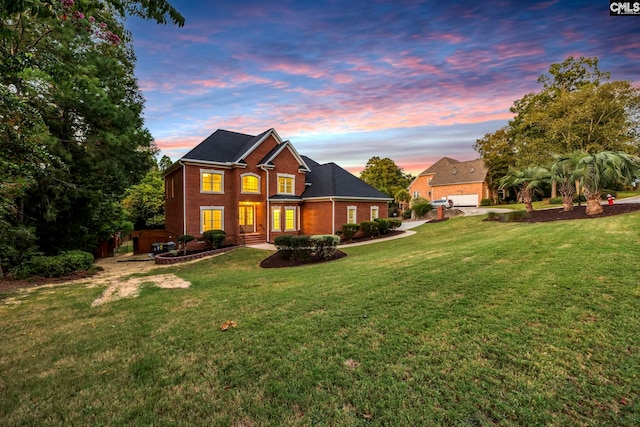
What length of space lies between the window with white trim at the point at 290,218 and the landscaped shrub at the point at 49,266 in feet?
41.4

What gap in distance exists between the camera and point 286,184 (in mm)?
22406

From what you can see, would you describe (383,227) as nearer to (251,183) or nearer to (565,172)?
(251,183)

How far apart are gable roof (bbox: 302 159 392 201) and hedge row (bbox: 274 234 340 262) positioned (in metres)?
7.98

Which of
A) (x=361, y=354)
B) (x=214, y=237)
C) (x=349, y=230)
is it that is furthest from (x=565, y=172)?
(x=214, y=237)

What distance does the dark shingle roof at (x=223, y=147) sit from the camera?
63.9 ft

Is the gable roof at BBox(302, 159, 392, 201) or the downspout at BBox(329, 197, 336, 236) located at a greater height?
the gable roof at BBox(302, 159, 392, 201)

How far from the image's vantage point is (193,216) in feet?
61.1

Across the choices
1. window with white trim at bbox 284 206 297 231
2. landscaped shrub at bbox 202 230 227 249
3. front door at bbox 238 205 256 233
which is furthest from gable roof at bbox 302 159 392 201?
landscaped shrub at bbox 202 230 227 249

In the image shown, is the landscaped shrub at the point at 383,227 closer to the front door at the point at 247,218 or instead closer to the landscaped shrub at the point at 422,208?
the front door at the point at 247,218

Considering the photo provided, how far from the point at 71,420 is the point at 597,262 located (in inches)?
368

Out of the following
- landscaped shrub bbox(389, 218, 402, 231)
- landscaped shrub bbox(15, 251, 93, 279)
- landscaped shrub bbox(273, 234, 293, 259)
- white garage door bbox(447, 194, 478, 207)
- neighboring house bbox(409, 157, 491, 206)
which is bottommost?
landscaped shrub bbox(15, 251, 93, 279)

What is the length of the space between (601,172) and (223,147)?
22.4m

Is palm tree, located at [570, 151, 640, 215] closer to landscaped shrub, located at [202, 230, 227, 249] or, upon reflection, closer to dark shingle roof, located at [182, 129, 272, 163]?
dark shingle roof, located at [182, 129, 272, 163]

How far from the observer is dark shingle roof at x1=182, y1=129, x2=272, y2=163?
1948cm
